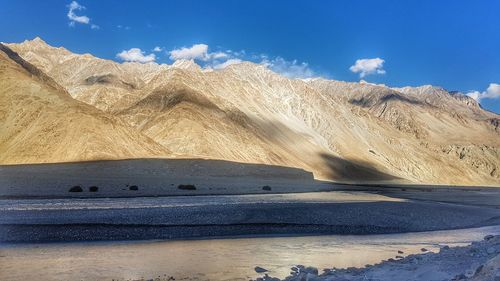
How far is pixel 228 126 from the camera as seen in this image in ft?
356

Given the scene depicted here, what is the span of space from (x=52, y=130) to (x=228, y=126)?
39.4 metres

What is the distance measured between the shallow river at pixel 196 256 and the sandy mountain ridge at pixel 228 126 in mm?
56686

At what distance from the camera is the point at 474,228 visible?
27031mm

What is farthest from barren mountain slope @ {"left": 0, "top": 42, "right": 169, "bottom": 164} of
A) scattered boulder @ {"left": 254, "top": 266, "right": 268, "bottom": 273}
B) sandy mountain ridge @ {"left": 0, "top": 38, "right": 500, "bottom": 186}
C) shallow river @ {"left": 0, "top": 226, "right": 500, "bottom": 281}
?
scattered boulder @ {"left": 254, "top": 266, "right": 268, "bottom": 273}

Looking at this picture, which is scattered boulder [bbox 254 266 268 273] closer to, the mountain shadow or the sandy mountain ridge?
the sandy mountain ridge

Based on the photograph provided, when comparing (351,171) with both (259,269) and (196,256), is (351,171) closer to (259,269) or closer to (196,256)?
(196,256)

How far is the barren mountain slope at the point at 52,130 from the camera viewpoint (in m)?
72.9

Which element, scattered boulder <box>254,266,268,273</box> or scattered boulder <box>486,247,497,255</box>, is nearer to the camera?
scattered boulder <box>254,266,268,273</box>

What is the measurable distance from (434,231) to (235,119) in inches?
3554

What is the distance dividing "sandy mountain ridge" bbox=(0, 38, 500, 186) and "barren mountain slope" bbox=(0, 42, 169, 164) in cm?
24

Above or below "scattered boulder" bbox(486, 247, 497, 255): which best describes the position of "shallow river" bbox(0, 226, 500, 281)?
below

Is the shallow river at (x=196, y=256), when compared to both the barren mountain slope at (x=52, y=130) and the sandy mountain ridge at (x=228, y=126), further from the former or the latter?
the sandy mountain ridge at (x=228, y=126)

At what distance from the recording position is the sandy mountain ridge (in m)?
80.9

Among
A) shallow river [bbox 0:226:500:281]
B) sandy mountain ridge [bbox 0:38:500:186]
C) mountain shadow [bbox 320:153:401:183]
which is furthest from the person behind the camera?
mountain shadow [bbox 320:153:401:183]
